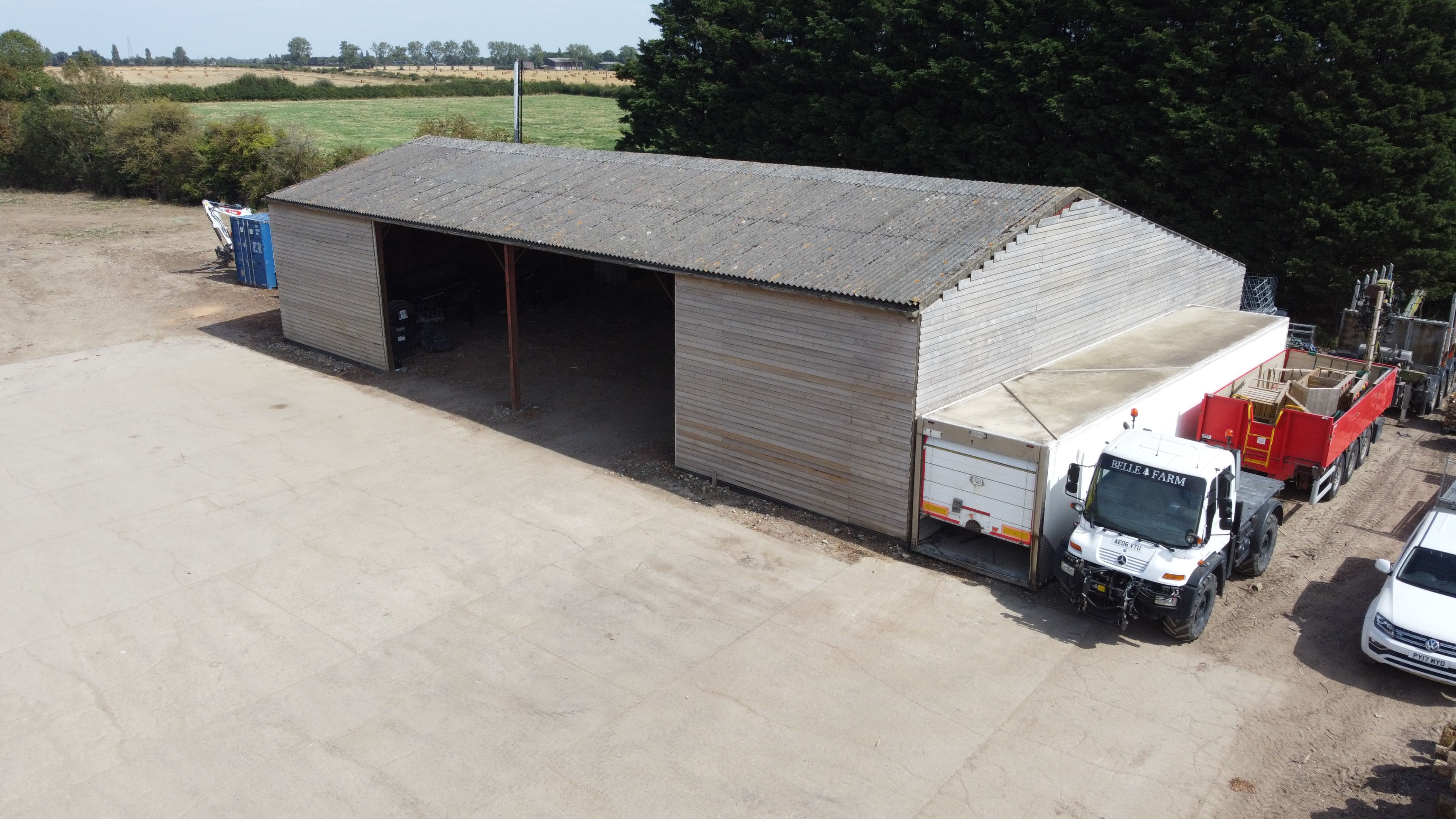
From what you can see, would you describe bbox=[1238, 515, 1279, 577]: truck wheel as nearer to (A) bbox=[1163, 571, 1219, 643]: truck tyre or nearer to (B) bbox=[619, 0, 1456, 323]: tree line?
(A) bbox=[1163, 571, 1219, 643]: truck tyre

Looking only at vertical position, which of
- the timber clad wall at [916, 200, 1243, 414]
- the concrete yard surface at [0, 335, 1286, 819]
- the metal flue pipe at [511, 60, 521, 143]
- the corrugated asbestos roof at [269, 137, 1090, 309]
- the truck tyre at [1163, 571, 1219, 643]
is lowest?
the concrete yard surface at [0, 335, 1286, 819]

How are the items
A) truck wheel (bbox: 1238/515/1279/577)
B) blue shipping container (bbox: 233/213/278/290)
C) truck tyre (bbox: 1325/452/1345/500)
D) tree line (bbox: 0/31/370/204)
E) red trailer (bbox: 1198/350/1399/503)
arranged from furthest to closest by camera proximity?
tree line (bbox: 0/31/370/204) < blue shipping container (bbox: 233/213/278/290) < truck tyre (bbox: 1325/452/1345/500) < red trailer (bbox: 1198/350/1399/503) < truck wheel (bbox: 1238/515/1279/577)

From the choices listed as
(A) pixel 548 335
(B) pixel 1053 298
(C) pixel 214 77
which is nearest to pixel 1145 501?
(B) pixel 1053 298

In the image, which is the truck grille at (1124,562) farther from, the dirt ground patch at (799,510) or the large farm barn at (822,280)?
the large farm barn at (822,280)

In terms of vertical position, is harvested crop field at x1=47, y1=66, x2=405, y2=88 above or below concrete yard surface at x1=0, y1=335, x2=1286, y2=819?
above

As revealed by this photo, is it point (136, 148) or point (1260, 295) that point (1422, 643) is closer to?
point (1260, 295)

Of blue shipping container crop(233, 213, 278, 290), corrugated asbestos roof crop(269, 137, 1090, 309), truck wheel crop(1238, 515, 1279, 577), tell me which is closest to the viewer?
truck wheel crop(1238, 515, 1279, 577)

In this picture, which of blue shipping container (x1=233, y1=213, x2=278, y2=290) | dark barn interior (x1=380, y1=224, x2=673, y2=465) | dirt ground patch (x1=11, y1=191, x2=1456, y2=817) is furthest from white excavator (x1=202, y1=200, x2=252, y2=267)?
dark barn interior (x1=380, y1=224, x2=673, y2=465)
